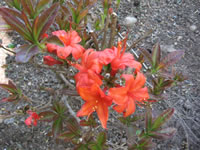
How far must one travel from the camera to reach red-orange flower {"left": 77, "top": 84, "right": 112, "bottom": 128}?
85 centimetres

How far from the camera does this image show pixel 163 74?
47.8 inches

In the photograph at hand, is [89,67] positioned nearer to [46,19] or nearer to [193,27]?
[46,19]

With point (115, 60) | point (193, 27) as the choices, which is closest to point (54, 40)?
point (115, 60)

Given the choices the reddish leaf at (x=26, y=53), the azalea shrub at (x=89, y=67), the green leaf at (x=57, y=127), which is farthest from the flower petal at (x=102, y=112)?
the green leaf at (x=57, y=127)

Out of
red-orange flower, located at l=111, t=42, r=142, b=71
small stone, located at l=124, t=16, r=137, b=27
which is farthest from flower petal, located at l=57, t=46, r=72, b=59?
small stone, located at l=124, t=16, r=137, b=27

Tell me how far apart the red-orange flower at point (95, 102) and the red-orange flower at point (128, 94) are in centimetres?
4

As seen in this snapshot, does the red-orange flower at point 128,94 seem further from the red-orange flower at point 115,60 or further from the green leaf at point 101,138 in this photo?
the green leaf at point 101,138

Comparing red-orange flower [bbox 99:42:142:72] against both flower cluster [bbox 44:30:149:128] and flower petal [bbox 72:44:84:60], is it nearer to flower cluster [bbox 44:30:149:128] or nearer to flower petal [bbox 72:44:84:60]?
flower cluster [bbox 44:30:149:128]

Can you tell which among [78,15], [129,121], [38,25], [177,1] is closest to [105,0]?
[78,15]

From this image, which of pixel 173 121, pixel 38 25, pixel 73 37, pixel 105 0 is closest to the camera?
pixel 38 25

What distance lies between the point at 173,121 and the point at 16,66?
5.42 feet

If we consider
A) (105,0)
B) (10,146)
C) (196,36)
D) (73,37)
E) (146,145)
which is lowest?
(10,146)

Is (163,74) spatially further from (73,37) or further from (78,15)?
(78,15)

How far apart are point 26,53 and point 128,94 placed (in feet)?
1.62
